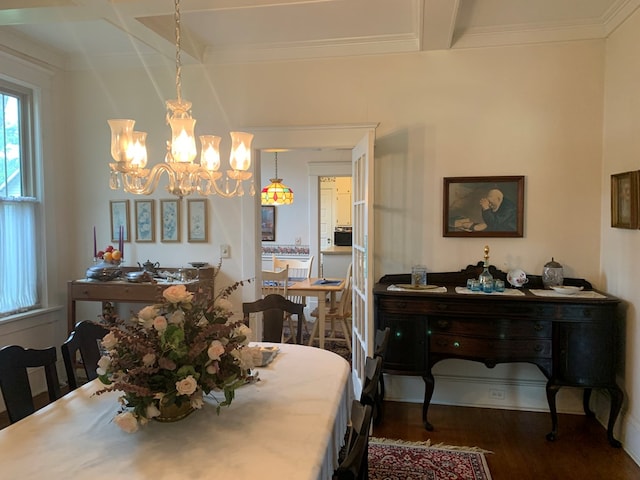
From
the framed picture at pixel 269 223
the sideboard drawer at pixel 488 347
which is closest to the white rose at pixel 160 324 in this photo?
the sideboard drawer at pixel 488 347

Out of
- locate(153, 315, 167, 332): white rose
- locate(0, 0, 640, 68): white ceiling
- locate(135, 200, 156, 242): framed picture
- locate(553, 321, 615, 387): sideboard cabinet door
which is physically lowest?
locate(553, 321, 615, 387): sideboard cabinet door

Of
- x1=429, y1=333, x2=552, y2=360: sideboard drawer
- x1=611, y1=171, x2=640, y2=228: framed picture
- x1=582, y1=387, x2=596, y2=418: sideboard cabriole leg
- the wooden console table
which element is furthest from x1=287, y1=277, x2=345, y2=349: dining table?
x1=611, y1=171, x2=640, y2=228: framed picture

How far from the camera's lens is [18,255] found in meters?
3.67

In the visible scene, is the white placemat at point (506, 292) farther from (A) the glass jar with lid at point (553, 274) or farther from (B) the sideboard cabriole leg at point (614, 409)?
(B) the sideboard cabriole leg at point (614, 409)

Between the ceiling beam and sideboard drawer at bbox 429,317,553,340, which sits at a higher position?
the ceiling beam

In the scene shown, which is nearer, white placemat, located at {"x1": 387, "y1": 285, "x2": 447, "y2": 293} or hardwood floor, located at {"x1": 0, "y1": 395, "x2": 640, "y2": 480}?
hardwood floor, located at {"x1": 0, "y1": 395, "x2": 640, "y2": 480}

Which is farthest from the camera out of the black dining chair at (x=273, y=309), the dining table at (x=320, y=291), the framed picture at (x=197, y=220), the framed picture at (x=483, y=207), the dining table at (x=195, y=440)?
the dining table at (x=320, y=291)

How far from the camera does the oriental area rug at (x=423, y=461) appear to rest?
104 inches

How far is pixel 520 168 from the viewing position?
3475 millimetres

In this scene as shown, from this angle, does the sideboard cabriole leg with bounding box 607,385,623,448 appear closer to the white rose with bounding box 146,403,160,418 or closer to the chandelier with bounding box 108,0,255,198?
the chandelier with bounding box 108,0,255,198

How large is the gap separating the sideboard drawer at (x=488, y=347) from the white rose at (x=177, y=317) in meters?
2.12

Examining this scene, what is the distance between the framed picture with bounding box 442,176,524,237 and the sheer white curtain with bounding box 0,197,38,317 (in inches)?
131

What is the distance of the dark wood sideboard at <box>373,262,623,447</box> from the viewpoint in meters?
2.98

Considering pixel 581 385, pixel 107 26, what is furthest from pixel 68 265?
pixel 581 385
